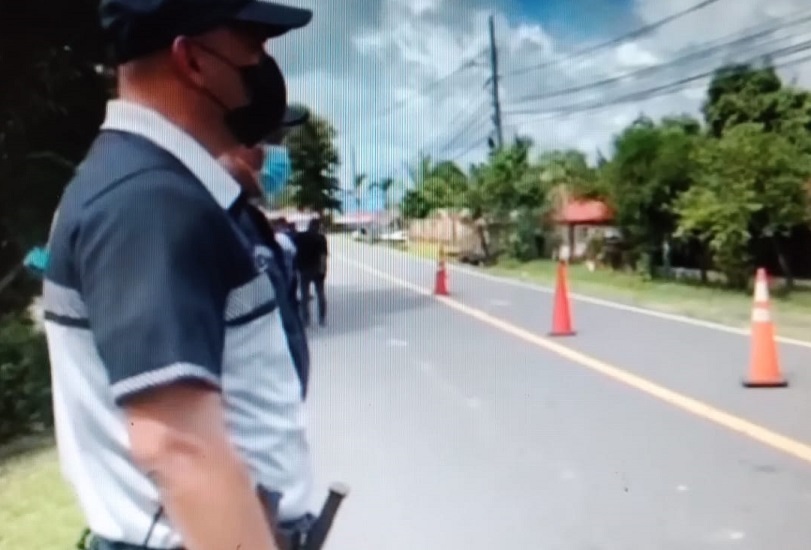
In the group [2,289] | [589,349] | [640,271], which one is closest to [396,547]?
[640,271]

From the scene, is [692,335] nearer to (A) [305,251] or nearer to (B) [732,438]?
(B) [732,438]

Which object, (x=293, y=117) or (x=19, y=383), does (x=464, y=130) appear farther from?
(x=19, y=383)

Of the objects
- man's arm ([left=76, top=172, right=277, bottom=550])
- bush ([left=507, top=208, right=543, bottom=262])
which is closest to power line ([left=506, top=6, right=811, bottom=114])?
bush ([left=507, top=208, right=543, bottom=262])

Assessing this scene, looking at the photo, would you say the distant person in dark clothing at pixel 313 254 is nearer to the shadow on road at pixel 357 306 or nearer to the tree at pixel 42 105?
the shadow on road at pixel 357 306

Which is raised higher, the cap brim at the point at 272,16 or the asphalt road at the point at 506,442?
the cap brim at the point at 272,16

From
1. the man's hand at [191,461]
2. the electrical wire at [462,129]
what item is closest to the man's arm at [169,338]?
the man's hand at [191,461]

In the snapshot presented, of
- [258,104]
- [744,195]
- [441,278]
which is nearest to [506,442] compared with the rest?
[744,195]

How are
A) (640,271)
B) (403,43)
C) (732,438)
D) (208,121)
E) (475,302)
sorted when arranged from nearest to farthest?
(208,121) → (403,43) → (475,302) → (640,271) → (732,438)

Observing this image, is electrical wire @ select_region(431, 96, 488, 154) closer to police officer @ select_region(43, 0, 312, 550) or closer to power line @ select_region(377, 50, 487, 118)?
power line @ select_region(377, 50, 487, 118)
